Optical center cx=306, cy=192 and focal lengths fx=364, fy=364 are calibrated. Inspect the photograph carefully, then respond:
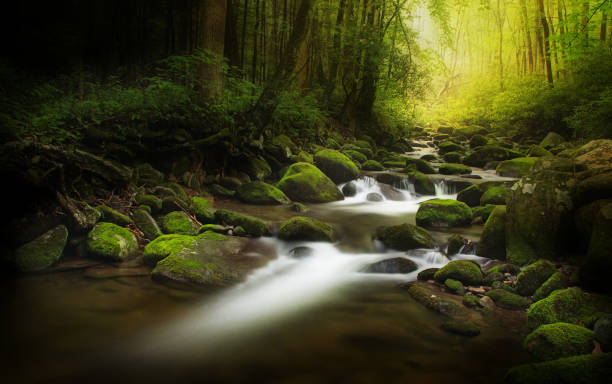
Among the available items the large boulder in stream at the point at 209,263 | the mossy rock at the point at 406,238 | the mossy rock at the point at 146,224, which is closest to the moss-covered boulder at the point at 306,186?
the mossy rock at the point at 406,238

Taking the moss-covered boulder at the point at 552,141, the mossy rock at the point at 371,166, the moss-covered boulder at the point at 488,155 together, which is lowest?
the mossy rock at the point at 371,166

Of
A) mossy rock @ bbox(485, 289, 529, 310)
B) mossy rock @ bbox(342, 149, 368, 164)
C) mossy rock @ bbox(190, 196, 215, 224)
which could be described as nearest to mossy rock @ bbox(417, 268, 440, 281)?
mossy rock @ bbox(485, 289, 529, 310)

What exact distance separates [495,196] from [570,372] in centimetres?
627

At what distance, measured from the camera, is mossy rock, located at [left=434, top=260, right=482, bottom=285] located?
177 inches

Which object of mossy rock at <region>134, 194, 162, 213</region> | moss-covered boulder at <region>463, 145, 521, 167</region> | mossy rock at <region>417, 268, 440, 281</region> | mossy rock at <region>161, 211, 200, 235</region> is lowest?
mossy rock at <region>417, 268, 440, 281</region>

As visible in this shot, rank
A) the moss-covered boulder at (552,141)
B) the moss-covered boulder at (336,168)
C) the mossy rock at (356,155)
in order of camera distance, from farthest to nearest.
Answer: the moss-covered boulder at (552,141), the mossy rock at (356,155), the moss-covered boulder at (336,168)

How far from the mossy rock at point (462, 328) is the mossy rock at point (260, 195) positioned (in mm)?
5051

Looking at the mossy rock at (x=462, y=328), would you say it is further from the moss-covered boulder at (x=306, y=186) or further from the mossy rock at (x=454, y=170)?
the mossy rock at (x=454, y=170)

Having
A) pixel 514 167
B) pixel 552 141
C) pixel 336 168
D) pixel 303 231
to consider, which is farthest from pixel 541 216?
pixel 552 141

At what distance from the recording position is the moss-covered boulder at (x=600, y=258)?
143 inches

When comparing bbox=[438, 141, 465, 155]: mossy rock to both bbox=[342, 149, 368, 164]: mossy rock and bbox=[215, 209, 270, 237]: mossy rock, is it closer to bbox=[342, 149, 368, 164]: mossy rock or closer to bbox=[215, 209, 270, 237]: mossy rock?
bbox=[342, 149, 368, 164]: mossy rock

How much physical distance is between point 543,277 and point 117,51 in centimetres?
1038

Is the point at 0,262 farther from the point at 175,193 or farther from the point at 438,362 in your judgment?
the point at 438,362

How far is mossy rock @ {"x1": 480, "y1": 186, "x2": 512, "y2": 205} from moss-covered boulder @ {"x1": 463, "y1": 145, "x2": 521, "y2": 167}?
6.77m
